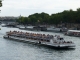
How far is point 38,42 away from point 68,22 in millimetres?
84266

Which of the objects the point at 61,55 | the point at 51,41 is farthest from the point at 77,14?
the point at 61,55

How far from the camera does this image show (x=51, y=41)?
2333 inches

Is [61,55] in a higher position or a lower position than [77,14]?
lower

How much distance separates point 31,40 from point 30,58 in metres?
24.0

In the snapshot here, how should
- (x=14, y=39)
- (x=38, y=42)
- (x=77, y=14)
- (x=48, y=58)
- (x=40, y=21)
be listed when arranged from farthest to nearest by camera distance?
(x=40, y=21)
(x=77, y=14)
(x=14, y=39)
(x=38, y=42)
(x=48, y=58)

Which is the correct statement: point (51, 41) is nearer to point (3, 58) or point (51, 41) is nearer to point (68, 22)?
point (3, 58)

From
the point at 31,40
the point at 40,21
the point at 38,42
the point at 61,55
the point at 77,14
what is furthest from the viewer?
the point at 40,21

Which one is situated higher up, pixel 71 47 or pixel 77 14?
pixel 77 14

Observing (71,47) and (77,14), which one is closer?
(71,47)

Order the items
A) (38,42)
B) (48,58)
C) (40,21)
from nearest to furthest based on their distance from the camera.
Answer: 1. (48,58)
2. (38,42)
3. (40,21)

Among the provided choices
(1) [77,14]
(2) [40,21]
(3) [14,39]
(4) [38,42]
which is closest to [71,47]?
(4) [38,42]

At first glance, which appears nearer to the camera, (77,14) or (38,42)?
(38,42)

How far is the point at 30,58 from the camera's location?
150 feet

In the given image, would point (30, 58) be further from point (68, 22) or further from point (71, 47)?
point (68, 22)
